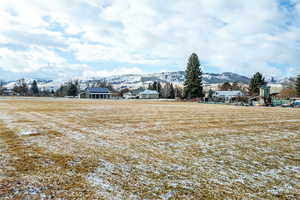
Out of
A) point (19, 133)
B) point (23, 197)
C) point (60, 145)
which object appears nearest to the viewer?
point (23, 197)

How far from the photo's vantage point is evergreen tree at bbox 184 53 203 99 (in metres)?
61.4

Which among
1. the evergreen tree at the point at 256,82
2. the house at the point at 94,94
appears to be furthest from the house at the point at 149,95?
the evergreen tree at the point at 256,82

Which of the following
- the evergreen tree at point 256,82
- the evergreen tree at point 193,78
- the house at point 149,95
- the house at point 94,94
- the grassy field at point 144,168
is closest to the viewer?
the grassy field at point 144,168

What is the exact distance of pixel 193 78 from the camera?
6119 centimetres

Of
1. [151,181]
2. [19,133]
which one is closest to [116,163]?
[151,181]

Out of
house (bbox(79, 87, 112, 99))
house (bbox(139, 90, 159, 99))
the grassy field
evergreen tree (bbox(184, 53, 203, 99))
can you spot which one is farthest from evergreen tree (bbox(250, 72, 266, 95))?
the grassy field

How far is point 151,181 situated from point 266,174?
118 inches

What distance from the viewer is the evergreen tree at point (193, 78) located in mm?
61375

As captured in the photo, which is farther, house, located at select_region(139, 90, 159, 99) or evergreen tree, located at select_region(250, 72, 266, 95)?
house, located at select_region(139, 90, 159, 99)

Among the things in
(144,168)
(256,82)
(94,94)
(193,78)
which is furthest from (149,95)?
(144,168)

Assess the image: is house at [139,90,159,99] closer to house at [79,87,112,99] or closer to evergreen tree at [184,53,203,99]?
house at [79,87,112,99]

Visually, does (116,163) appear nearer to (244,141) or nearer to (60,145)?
(60,145)

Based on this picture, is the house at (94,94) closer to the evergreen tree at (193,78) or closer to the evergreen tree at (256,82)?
the evergreen tree at (193,78)

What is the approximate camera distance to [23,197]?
11.3 ft
